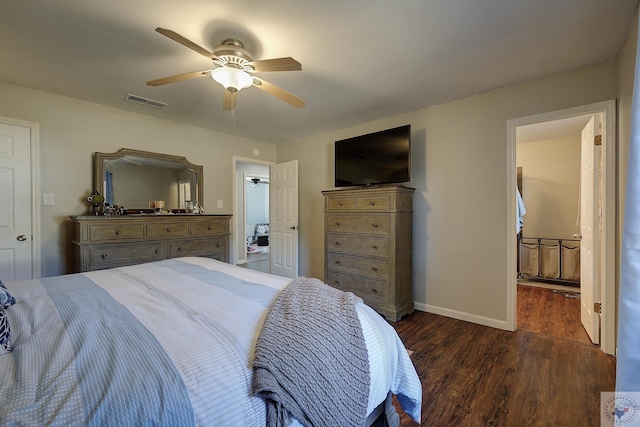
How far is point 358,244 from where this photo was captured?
313 cm

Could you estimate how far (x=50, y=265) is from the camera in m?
2.70

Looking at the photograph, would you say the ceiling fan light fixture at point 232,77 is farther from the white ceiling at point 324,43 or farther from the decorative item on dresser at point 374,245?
the decorative item on dresser at point 374,245

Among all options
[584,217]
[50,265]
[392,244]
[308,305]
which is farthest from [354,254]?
[50,265]

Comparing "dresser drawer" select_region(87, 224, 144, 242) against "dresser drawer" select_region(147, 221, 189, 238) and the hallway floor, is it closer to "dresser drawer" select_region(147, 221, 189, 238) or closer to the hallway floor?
"dresser drawer" select_region(147, 221, 189, 238)

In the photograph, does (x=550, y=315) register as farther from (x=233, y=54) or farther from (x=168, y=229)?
(x=168, y=229)

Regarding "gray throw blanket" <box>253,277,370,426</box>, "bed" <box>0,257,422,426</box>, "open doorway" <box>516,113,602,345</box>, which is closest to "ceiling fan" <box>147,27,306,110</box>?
"bed" <box>0,257,422,426</box>

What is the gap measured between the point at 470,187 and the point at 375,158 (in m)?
1.07

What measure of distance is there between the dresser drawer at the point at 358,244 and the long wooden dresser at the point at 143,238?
1.41 meters

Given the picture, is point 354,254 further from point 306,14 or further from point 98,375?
point 98,375

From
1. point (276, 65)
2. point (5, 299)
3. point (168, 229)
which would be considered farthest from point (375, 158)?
point (5, 299)

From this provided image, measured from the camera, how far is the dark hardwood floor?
1524 millimetres

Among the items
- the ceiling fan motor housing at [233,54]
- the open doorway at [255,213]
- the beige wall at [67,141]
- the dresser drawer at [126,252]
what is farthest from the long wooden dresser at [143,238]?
the open doorway at [255,213]

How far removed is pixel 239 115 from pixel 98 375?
3.11 metres

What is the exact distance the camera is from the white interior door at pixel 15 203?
2.46 metres
